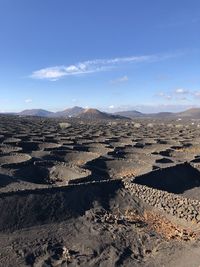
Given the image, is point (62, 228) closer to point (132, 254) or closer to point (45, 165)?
point (132, 254)

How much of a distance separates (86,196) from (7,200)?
5.27m

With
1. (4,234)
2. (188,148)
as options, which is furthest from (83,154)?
(4,234)

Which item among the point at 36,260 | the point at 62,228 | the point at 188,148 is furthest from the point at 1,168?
the point at 188,148

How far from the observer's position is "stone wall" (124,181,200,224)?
2591 cm

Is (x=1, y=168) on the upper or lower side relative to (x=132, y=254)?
upper

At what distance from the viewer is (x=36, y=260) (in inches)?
816

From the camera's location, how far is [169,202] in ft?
90.5

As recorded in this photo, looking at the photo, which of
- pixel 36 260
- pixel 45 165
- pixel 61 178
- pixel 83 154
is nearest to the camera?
pixel 36 260

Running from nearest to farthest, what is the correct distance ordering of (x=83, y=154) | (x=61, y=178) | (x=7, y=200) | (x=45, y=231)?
(x=45, y=231), (x=7, y=200), (x=61, y=178), (x=83, y=154)

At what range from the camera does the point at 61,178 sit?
116 ft

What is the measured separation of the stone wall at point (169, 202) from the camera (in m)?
25.9

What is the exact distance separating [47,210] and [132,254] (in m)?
6.23

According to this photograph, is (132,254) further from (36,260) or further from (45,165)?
(45,165)

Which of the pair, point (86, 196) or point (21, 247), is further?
point (86, 196)
